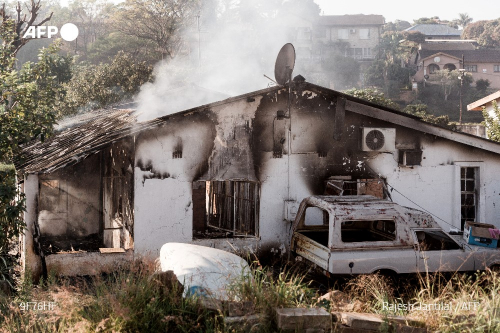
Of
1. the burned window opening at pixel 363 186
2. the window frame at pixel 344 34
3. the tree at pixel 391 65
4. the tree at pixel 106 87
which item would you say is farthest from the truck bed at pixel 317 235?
the window frame at pixel 344 34

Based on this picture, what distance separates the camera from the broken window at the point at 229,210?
1279cm

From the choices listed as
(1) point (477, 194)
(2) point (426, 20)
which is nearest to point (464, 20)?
(2) point (426, 20)

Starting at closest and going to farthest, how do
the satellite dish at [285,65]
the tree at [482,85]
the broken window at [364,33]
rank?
the satellite dish at [285,65] → the tree at [482,85] → the broken window at [364,33]

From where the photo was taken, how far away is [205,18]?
51.0 meters

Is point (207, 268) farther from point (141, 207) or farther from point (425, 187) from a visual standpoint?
point (425, 187)

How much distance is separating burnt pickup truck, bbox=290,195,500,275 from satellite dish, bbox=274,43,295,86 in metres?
3.39


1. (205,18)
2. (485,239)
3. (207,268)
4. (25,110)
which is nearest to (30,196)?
(25,110)

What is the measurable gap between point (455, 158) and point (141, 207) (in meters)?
7.67

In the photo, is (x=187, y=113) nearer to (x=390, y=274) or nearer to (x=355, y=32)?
(x=390, y=274)

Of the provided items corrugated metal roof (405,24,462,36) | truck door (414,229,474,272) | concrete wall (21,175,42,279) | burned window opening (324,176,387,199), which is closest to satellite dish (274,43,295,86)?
burned window opening (324,176,387,199)

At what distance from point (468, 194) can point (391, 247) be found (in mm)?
5154

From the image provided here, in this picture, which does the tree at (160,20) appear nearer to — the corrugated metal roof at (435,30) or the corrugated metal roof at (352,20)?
the corrugated metal roof at (352,20)

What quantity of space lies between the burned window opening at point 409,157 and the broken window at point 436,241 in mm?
3265

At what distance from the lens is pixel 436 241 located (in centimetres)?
1002
